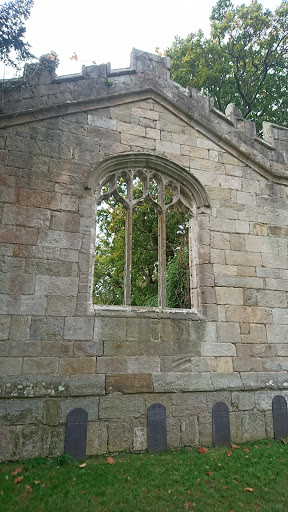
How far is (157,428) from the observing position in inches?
191

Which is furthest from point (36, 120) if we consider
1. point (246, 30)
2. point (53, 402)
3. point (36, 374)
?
point (246, 30)

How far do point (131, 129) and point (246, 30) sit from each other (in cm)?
880

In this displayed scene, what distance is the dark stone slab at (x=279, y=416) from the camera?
5.39m

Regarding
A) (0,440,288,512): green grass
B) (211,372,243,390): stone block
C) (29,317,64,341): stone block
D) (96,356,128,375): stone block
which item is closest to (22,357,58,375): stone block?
(29,317,64,341): stone block

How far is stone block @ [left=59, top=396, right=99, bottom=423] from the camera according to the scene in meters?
4.55

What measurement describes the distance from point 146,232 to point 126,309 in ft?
24.9

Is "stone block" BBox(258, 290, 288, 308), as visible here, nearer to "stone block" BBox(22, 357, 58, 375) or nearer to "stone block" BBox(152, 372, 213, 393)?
"stone block" BBox(152, 372, 213, 393)

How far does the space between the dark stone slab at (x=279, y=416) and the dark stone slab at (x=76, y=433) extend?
299 centimetres

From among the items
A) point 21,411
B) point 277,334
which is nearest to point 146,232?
point 277,334

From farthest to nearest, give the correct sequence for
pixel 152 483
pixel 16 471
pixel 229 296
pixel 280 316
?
pixel 280 316 < pixel 229 296 < pixel 16 471 < pixel 152 483

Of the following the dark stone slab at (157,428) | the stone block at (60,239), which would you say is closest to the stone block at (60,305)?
the stone block at (60,239)

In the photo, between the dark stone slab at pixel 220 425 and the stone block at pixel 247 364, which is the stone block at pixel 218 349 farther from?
the dark stone slab at pixel 220 425

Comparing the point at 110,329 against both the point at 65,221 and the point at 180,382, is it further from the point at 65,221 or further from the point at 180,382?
the point at 65,221

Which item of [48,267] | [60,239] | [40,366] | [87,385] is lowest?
[87,385]
